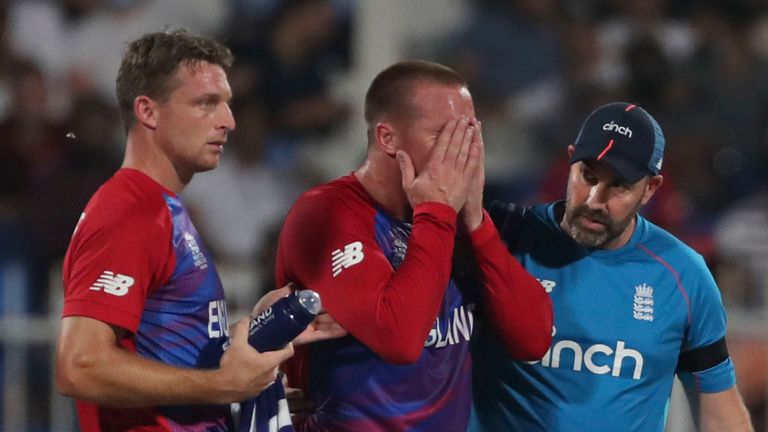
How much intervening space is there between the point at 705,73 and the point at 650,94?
0.58 metres

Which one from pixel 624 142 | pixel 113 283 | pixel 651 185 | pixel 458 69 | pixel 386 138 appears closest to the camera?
pixel 113 283

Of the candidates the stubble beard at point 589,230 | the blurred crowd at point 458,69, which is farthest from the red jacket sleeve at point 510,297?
the blurred crowd at point 458,69

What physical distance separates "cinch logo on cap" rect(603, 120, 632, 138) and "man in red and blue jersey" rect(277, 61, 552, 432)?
0.52 m

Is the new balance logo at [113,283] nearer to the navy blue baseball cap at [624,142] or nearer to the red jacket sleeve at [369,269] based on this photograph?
the red jacket sleeve at [369,269]

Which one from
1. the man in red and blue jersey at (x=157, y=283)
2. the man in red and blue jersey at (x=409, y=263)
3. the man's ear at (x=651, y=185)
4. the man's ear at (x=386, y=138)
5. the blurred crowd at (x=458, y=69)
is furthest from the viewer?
the blurred crowd at (x=458, y=69)

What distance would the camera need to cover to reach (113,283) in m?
3.54

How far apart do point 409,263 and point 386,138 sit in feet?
Result: 1.74

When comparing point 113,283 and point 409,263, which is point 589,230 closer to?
point 409,263

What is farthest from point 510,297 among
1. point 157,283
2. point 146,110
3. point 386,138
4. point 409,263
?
point 146,110

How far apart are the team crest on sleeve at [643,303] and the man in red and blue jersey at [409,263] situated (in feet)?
1.43

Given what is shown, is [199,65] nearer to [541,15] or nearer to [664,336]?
[664,336]

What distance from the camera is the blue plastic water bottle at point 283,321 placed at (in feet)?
11.8

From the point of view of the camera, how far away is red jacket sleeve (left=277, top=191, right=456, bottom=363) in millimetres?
3836

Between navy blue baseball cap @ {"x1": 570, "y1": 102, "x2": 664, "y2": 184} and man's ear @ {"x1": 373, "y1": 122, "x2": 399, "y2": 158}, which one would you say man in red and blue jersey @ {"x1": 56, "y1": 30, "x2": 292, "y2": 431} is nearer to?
man's ear @ {"x1": 373, "y1": 122, "x2": 399, "y2": 158}
